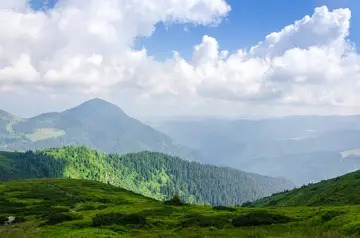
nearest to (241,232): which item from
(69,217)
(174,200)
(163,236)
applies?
(163,236)

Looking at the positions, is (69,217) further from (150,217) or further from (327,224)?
(327,224)

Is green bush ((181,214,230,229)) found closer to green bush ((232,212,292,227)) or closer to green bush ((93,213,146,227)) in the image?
green bush ((232,212,292,227))

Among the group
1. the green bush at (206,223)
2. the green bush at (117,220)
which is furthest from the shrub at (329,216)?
the green bush at (117,220)

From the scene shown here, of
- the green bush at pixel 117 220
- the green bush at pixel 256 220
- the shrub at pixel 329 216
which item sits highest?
the shrub at pixel 329 216

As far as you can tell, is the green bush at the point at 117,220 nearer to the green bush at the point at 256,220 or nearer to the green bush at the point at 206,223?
the green bush at the point at 206,223

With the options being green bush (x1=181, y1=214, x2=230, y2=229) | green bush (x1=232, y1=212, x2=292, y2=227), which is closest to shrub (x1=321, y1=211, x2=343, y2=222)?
green bush (x1=232, y1=212, x2=292, y2=227)

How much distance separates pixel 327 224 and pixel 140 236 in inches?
619

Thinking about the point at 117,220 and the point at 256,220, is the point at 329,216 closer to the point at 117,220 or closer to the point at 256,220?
the point at 256,220

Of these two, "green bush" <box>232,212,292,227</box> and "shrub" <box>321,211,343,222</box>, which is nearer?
"shrub" <box>321,211,343,222</box>

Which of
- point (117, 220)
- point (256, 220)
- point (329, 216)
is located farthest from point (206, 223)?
point (329, 216)

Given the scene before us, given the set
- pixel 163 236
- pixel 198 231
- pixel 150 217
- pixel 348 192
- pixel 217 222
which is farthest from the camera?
pixel 348 192

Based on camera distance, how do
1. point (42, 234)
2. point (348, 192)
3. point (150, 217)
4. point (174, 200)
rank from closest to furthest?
1. point (42, 234)
2. point (150, 217)
3. point (174, 200)
4. point (348, 192)

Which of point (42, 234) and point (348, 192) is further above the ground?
point (348, 192)

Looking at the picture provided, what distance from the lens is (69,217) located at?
51531mm
